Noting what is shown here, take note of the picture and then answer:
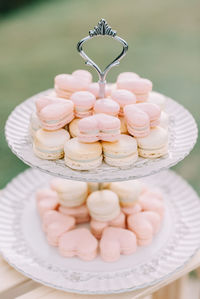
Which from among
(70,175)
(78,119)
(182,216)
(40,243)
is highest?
(78,119)

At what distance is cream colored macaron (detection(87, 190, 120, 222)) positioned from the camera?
1.46 meters

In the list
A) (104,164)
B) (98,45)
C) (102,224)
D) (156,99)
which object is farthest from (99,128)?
(98,45)

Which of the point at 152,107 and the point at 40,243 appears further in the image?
the point at 40,243

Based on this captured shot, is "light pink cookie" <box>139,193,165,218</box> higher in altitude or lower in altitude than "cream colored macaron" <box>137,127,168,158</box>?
lower

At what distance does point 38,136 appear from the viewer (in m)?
1.30

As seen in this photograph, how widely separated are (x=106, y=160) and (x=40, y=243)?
38 cm

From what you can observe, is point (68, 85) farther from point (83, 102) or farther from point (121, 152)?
point (121, 152)

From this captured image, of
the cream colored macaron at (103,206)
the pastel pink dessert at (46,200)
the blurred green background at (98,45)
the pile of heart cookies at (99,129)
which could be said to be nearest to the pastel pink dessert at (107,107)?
the pile of heart cookies at (99,129)

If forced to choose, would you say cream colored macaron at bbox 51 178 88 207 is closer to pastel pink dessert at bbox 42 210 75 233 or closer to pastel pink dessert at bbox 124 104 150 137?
pastel pink dessert at bbox 42 210 75 233

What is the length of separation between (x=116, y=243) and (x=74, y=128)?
14.5 inches

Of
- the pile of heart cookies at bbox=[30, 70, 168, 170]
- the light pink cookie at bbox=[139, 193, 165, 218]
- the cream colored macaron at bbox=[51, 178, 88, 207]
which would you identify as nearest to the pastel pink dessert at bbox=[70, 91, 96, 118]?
the pile of heart cookies at bbox=[30, 70, 168, 170]

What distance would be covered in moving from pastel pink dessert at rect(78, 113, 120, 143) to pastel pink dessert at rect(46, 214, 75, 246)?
331 millimetres

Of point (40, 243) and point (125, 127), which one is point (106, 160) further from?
point (40, 243)

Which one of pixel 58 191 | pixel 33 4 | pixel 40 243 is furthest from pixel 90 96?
pixel 33 4
